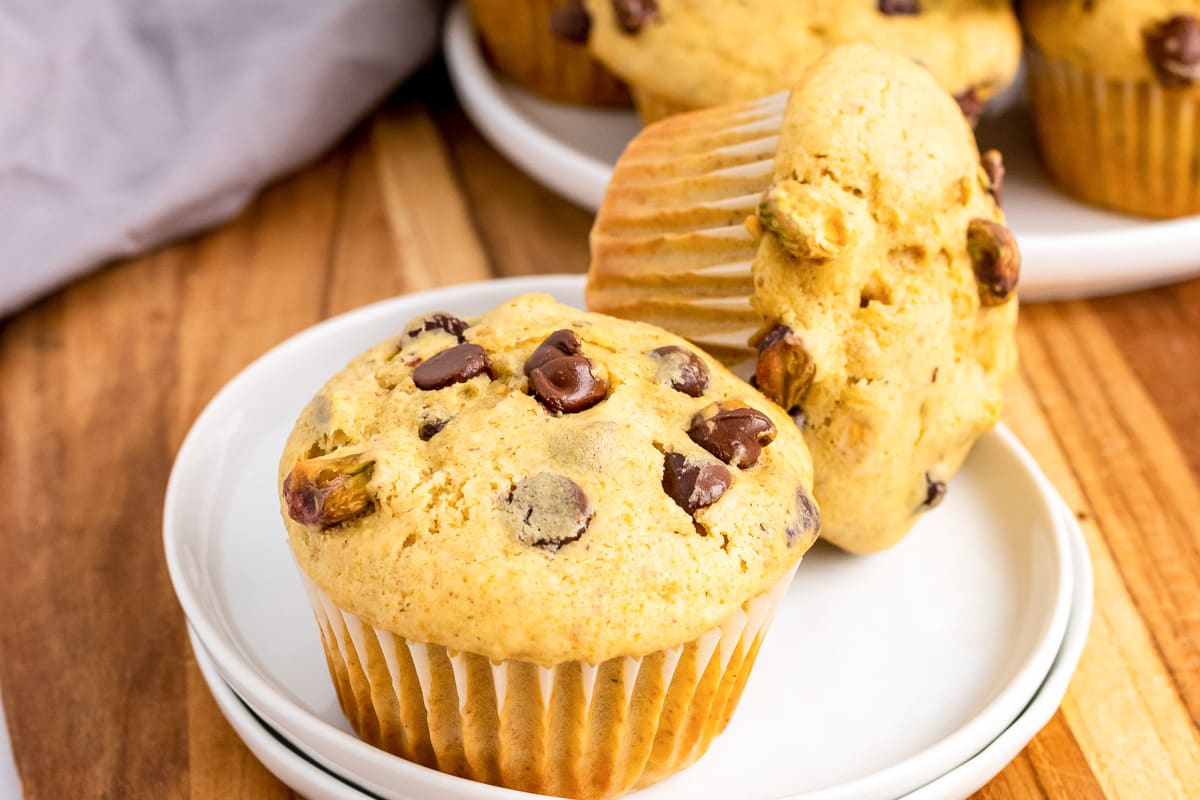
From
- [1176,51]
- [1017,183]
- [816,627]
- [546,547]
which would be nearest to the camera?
[546,547]

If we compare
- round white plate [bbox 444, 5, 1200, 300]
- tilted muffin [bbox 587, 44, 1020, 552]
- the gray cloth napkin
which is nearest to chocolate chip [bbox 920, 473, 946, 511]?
tilted muffin [bbox 587, 44, 1020, 552]

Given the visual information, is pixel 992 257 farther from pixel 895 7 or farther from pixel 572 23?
pixel 572 23

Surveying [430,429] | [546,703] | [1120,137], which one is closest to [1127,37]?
[1120,137]

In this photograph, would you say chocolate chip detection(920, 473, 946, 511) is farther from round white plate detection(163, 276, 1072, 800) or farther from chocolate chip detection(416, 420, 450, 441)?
chocolate chip detection(416, 420, 450, 441)

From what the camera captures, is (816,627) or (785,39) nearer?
(816,627)

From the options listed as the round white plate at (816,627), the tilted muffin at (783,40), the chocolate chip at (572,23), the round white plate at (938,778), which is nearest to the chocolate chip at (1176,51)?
the tilted muffin at (783,40)

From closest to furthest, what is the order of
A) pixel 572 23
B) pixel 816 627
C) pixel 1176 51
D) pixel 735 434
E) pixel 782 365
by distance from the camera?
pixel 735 434, pixel 782 365, pixel 816 627, pixel 1176 51, pixel 572 23
